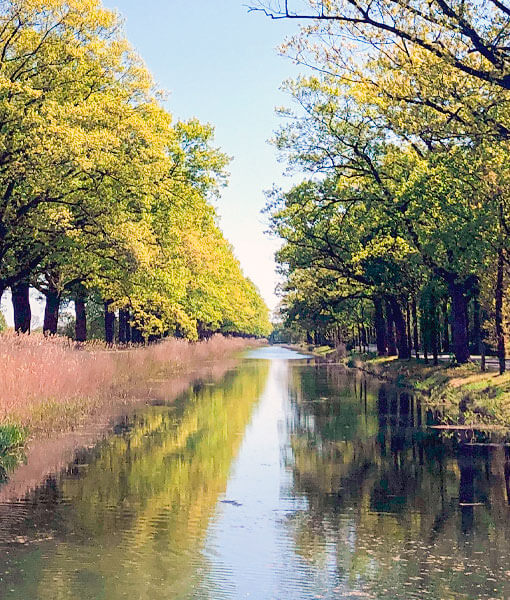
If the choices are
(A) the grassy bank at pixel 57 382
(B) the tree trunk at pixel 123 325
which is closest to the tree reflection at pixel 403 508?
(A) the grassy bank at pixel 57 382

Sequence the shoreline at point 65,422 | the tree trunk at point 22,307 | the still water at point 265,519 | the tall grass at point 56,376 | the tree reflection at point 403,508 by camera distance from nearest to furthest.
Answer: the still water at point 265,519
the tree reflection at point 403,508
the shoreline at point 65,422
the tall grass at point 56,376
the tree trunk at point 22,307

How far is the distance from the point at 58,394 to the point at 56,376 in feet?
2.04

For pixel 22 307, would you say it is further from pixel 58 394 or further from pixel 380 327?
pixel 380 327

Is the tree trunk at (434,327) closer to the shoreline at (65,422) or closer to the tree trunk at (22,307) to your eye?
the shoreline at (65,422)

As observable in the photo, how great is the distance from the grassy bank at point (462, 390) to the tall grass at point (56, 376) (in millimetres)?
10918

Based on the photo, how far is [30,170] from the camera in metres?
30.7

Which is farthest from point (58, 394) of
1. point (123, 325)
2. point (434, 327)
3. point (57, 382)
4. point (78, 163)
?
point (123, 325)

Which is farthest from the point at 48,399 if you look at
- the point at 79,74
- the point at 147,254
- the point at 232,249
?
the point at 232,249

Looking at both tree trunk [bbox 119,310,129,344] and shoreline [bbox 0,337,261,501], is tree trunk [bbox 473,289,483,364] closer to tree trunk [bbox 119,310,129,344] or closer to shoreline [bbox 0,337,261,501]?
shoreline [bbox 0,337,261,501]

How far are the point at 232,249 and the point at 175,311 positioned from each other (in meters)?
78.5

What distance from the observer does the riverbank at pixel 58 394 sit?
747 inches

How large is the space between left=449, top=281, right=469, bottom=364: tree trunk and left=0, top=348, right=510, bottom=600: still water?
16.0 metres

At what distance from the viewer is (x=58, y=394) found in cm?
2327

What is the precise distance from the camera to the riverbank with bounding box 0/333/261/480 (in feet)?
62.2
